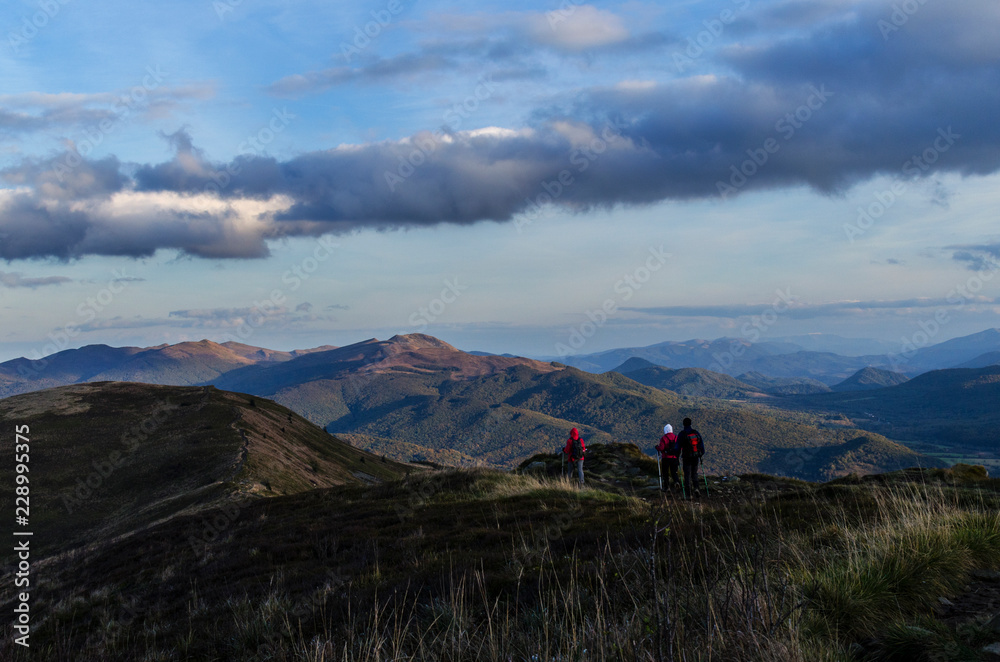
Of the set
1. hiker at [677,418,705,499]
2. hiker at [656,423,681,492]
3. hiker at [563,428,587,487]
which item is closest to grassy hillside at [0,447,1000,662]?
hiker at [677,418,705,499]

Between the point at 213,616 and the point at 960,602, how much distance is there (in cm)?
1156

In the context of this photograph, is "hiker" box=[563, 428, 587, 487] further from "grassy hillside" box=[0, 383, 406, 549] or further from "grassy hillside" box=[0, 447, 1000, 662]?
"grassy hillside" box=[0, 383, 406, 549]

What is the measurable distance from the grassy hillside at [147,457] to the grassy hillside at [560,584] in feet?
88.0

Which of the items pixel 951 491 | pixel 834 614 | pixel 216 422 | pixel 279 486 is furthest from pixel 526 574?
pixel 216 422

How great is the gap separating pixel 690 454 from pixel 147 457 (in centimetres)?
7137

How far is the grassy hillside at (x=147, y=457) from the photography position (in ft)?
166

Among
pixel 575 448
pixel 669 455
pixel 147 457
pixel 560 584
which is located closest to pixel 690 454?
pixel 669 455

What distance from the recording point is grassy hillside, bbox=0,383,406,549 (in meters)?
50.6

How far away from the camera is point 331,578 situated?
11.0 meters

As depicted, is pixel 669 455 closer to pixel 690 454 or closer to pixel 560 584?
pixel 690 454

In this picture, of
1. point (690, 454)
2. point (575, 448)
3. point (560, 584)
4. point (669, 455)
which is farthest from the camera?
point (575, 448)

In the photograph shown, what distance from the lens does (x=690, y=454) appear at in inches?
803

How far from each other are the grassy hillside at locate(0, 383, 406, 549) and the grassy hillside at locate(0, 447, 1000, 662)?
26834 mm

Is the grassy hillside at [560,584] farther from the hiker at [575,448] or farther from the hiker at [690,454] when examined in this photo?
the hiker at [575,448]
